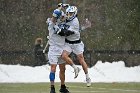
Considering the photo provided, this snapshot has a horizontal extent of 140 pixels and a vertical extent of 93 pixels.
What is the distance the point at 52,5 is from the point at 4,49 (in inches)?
129

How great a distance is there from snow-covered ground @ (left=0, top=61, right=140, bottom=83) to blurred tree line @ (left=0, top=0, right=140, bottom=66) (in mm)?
4854

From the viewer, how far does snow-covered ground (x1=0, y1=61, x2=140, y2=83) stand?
953 inches

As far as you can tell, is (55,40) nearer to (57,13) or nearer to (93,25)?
(57,13)

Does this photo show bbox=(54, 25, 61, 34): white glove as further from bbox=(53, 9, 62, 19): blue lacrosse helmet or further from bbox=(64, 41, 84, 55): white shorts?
bbox=(64, 41, 84, 55): white shorts

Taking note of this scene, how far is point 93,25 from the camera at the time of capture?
33.9 meters

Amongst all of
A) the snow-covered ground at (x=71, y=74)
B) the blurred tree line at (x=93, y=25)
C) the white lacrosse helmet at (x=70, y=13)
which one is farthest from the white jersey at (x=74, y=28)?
the blurred tree line at (x=93, y=25)

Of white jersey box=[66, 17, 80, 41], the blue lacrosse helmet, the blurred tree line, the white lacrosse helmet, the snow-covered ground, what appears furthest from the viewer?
the blurred tree line

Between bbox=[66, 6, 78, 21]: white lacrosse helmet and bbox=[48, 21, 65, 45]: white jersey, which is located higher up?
bbox=[66, 6, 78, 21]: white lacrosse helmet

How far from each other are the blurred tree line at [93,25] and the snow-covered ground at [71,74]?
4854 millimetres

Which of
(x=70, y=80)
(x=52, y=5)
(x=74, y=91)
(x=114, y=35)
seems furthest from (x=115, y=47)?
(x=74, y=91)

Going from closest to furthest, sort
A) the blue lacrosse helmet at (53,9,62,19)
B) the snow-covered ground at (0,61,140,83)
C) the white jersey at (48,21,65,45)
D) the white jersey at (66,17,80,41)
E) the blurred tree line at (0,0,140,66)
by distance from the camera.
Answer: the blue lacrosse helmet at (53,9,62,19) < the white jersey at (48,21,65,45) < the white jersey at (66,17,80,41) < the snow-covered ground at (0,61,140,83) < the blurred tree line at (0,0,140,66)

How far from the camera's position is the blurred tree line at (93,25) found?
109 ft

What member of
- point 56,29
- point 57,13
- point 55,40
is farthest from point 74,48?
point 57,13

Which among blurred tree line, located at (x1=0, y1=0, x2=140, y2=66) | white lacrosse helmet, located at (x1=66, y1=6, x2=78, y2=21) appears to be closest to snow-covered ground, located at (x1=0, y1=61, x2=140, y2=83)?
blurred tree line, located at (x1=0, y1=0, x2=140, y2=66)
